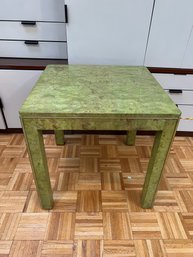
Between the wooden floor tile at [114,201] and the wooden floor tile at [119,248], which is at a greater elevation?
the wooden floor tile at [119,248]

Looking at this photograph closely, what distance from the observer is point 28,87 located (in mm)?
1419

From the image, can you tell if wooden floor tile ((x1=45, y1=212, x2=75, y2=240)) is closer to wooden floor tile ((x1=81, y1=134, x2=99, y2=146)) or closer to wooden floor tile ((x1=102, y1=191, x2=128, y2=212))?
wooden floor tile ((x1=102, y1=191, x2=128, y2=212))

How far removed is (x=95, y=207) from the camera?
107 centimetres

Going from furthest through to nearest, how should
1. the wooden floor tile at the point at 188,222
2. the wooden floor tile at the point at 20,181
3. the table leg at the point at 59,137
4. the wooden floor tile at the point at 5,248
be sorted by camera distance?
the table leg at the point at 59,137
the wooden floor tile at the point at 20,181
the wooden floor tile at the point at 188,222
the wooden floor tile at the point at 5,248

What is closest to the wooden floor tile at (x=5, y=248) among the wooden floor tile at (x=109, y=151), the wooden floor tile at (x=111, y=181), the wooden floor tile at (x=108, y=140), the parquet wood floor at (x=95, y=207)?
the parquet wood floor at (x=95, y=207)

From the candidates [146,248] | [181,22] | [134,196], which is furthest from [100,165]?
[181,22]

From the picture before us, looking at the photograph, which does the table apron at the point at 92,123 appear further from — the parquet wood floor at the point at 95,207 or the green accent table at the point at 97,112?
the parquet wood floor at the point at 95,207

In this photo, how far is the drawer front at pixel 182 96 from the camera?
4.77 ft

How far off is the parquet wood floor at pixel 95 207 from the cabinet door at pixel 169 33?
693mm

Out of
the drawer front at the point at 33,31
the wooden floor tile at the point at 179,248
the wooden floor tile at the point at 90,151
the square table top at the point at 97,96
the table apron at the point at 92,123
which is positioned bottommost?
the wooden floor tile at the point at 90,151

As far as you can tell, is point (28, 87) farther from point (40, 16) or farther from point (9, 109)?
point (40, 16)

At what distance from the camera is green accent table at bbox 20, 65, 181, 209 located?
75 cm

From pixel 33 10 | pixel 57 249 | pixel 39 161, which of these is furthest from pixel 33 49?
pixel 57 249

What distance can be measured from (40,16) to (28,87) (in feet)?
1.74
